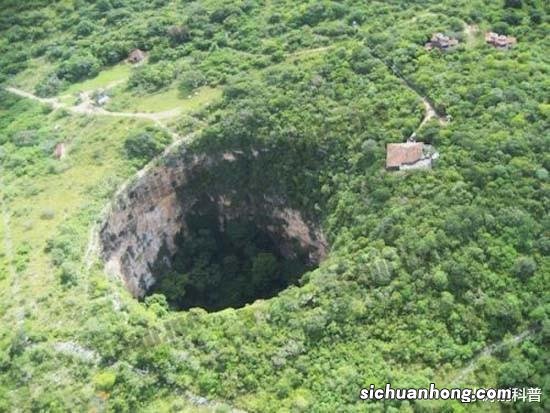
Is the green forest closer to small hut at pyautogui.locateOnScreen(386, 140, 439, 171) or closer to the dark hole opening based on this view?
the dark hole opening

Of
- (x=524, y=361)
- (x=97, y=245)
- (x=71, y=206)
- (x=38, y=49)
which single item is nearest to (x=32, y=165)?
(x=71, y=206)

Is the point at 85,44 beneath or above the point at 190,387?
above

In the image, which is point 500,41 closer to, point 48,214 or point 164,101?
point 164,101

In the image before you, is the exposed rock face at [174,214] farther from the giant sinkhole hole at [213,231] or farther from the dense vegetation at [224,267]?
the dense vegetation at [224,267]

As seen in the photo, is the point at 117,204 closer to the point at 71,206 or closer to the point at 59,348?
the point at 71,206

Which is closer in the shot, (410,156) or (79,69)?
(410,156)

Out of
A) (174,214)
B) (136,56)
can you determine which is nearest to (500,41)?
(174,214)
